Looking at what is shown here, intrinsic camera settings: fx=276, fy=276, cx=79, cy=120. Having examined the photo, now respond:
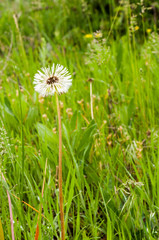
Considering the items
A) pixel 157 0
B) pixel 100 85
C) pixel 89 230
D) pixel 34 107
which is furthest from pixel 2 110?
pixel 157 0

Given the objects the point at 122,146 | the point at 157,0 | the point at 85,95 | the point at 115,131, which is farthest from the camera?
the point at 157,0

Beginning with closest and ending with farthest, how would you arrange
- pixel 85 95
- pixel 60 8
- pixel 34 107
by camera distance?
pixel 34 107 → pixel 85 95 → pixel 60 8

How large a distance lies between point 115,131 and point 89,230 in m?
0.62

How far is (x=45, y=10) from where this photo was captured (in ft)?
13.0

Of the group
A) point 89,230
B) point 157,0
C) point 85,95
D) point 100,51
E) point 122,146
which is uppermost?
point 157,0

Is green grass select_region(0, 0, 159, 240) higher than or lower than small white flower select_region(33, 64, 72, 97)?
lower

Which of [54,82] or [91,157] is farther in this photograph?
[91,157]

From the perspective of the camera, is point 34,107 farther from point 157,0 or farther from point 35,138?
point 157,0

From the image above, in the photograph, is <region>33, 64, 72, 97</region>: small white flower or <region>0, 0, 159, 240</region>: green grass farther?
<region>0, 0, 159, 240</region>: green grass

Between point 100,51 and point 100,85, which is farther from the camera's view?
point 100,85

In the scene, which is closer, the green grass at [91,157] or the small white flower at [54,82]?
the small white flower at [54,82]

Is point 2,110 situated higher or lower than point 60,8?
lower

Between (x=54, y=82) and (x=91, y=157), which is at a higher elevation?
(x=54, y=82)

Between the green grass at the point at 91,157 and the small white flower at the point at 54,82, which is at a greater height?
the small white flower at the point at 54,82
